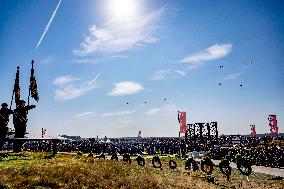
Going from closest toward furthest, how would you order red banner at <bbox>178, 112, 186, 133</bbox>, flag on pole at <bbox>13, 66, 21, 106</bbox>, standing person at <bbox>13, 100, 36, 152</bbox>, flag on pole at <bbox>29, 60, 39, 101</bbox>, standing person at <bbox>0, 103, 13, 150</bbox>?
standing person at <bbox>0, 103, 13, 150</bbox> < standing person at <bbox>13, 100, 36, 152</bbox> < flag on pole at <bbox>13, 66, 21, 106</bbox> < flag on pole at <bbox>29, 60, 39, 101</bbox> < red banner at <bbox>178, 112, 186, 133</bbox>

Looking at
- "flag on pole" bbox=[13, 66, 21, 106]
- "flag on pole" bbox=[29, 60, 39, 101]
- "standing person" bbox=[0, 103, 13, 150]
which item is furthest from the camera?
"flag on pole" bbox=[29, 60, 39, 101]

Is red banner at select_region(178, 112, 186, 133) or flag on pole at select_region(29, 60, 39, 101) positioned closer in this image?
flag on pole at select_region(29, 60, 39, 101)

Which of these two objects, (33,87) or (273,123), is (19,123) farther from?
(273,123)

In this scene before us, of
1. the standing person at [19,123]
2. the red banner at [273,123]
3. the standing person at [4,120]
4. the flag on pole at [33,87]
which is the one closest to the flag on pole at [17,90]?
the flag on pole at [33,87]

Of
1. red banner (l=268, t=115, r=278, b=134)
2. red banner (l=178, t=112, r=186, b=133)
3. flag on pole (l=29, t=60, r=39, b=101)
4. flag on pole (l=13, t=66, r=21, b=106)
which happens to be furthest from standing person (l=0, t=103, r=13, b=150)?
red banner (l=268, t=115, r=278, b=134)

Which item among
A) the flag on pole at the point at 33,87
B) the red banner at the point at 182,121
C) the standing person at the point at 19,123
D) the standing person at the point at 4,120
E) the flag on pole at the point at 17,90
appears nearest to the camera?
the standing person at the point at 4,120

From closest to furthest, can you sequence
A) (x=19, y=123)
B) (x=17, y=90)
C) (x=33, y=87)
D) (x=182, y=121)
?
1. (x=19, y=123)
2. (x=17, y=90)
3. (x=33, y=87)
4. (x=182, y=121)

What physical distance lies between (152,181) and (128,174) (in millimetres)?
1162

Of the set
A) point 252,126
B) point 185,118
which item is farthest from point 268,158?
point 252,126

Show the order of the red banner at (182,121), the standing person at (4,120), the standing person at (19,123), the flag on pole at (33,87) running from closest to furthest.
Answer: the standing person at (4,120)
the standing person at (19,123)
the flag on pole at (33,87)
the red banner at (182,121)

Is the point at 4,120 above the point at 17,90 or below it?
below

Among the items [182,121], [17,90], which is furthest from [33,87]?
[182,121]

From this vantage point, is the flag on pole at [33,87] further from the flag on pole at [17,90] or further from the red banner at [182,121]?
the red banner at [182,121]

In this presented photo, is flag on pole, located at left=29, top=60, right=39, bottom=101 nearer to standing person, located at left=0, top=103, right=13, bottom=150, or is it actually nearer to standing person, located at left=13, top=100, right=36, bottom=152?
standing person, located at left=13, top=100, right=36, bottom=152
